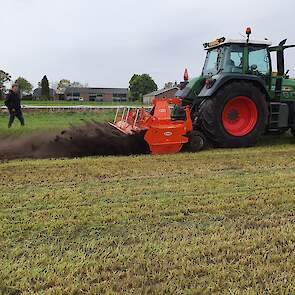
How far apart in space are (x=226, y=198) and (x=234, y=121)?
4337 mm

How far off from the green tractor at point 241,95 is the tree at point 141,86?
72.1 m

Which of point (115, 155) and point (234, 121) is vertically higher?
point (234, 121)

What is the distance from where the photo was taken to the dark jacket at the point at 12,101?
1258 centimetres

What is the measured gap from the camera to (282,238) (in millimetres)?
3336

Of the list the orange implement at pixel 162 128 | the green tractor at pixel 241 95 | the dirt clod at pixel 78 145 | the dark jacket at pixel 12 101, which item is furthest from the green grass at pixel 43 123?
the green tractor at pixel 241 95

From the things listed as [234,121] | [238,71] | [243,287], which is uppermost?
[238,71]

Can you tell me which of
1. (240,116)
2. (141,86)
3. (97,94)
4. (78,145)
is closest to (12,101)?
(78,145)

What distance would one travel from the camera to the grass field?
268 centimetres

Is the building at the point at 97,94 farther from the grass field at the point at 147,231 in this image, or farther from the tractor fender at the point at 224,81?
the grass field at the point at 147,231

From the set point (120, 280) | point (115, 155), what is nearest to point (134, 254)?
point (120, 280)

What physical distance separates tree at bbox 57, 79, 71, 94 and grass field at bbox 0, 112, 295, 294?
9261 cm

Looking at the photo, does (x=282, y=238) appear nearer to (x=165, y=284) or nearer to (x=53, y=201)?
(x=165, y=284)

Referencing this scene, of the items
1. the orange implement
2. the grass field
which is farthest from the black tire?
the grass field

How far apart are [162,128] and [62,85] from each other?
94.1m
